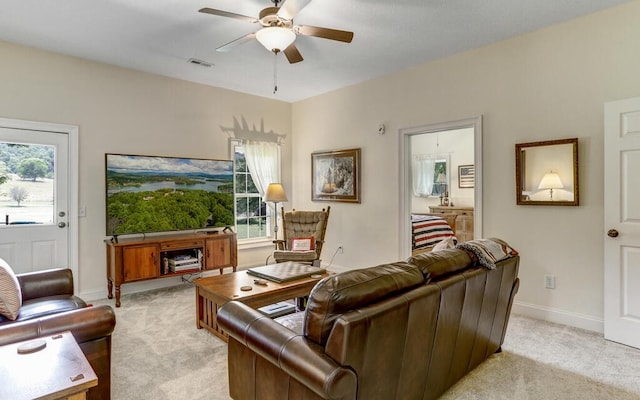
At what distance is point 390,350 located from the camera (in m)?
1.54

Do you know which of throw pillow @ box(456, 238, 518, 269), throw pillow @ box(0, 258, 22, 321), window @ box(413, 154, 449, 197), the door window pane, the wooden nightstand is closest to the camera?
throw pillow @ box(0, 258, 22, 321)

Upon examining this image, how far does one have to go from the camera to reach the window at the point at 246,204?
552cm

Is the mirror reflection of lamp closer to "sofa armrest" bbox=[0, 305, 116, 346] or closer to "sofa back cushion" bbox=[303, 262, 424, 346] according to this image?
"sofa back cushion" bbox=[303, 262, 424, 346]

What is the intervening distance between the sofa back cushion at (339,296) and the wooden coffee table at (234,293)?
53.6 inches

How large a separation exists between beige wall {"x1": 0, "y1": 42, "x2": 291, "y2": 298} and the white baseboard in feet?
13.9

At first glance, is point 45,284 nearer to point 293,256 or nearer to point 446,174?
point 293,256

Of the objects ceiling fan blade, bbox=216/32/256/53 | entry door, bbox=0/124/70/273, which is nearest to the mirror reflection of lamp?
ceiling fan blade, bbox=216/32/256/53

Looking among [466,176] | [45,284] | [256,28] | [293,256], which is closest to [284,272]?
[293,256]

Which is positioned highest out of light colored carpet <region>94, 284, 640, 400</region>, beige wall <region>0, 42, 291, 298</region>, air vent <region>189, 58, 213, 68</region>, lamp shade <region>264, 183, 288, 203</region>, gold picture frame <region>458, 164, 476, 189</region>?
air vent <region>189, 58, 213, 68</region>

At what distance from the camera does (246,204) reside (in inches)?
222

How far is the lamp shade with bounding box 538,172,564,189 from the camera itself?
3281 millimetres

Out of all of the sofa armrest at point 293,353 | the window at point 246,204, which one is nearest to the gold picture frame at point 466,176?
the window at point 246,204

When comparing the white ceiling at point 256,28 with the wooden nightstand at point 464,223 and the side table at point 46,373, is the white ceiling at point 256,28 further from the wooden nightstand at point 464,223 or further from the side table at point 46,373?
the wooden nightstand at point 464,223

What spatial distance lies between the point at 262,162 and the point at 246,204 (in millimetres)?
732
